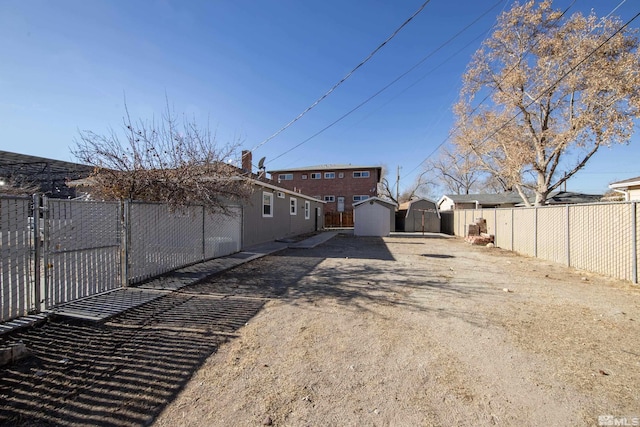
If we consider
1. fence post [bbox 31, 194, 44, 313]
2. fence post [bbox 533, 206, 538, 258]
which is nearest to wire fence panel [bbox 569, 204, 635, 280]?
fence post [bbox 533, 206, 538, 258]

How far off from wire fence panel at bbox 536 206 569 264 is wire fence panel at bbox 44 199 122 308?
37.2ft

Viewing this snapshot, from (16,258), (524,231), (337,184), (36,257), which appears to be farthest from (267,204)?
(337,184)

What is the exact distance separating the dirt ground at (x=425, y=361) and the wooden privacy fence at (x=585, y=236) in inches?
40.3

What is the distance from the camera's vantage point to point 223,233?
→ 9164 millimetres

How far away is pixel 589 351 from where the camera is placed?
3.09 m

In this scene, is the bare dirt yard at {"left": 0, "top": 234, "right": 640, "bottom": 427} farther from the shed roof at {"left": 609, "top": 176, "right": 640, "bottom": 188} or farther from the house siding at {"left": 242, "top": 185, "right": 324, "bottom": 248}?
the shed roof at {"left": 609, "top": 176, "right": 640, "bottom": 188}

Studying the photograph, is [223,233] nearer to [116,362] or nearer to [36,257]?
[36,257]

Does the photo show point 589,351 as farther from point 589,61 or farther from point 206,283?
point 589,61

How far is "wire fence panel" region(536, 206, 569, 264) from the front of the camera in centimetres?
846

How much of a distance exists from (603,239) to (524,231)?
14.1 ft

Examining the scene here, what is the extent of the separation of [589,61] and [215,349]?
18.1 meters

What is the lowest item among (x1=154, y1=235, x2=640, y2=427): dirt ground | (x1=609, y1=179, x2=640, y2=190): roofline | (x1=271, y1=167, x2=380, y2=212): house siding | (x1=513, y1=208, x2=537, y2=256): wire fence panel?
(x1=154, y1=235, x2=640, y2=427): dirt ground

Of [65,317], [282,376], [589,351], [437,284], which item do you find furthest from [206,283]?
[589,351]

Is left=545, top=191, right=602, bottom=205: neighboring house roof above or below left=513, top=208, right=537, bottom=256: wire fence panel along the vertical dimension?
above
